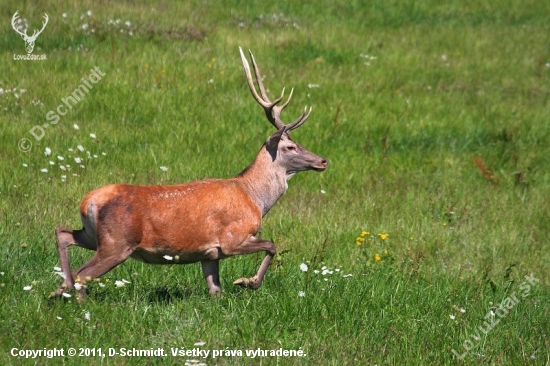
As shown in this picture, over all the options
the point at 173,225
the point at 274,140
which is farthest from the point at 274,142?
the point at 173,225

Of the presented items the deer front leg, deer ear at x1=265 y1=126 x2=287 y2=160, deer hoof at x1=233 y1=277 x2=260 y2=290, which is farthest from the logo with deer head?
deer hoof at x1=233 y1=277 x2=260 y2=290

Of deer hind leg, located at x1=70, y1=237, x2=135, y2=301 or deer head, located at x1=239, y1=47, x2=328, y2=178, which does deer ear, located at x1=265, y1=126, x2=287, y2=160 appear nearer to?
deer head, located at x1=239, y1=47, x2=328, y2=178

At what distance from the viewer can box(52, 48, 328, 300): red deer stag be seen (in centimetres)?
662

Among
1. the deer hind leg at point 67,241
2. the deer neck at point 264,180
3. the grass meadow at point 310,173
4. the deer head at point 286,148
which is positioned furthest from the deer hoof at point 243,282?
the deer head at point 286,148

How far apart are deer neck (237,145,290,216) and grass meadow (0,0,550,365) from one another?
23.4 inches

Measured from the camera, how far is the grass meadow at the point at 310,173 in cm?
650

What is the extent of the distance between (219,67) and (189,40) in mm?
1287

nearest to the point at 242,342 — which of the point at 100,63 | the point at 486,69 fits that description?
the point at 100,63

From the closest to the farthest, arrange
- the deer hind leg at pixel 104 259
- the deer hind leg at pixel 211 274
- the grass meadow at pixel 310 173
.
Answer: the grass meadow at pixel 310 173
the deer hind leg at pixel 104 259
the deer hind leg at pixel 211 274

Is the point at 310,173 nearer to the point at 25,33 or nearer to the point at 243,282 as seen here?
the point at 243,282

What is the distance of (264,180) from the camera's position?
25.6ft

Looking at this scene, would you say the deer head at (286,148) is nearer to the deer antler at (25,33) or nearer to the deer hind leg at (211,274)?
the deer hind leg at (211,274)

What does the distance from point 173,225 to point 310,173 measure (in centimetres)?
447

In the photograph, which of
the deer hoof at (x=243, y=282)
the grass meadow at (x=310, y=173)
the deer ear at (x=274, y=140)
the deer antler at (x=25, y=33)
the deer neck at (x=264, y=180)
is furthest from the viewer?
the deer antler at (x=25, y=33)
